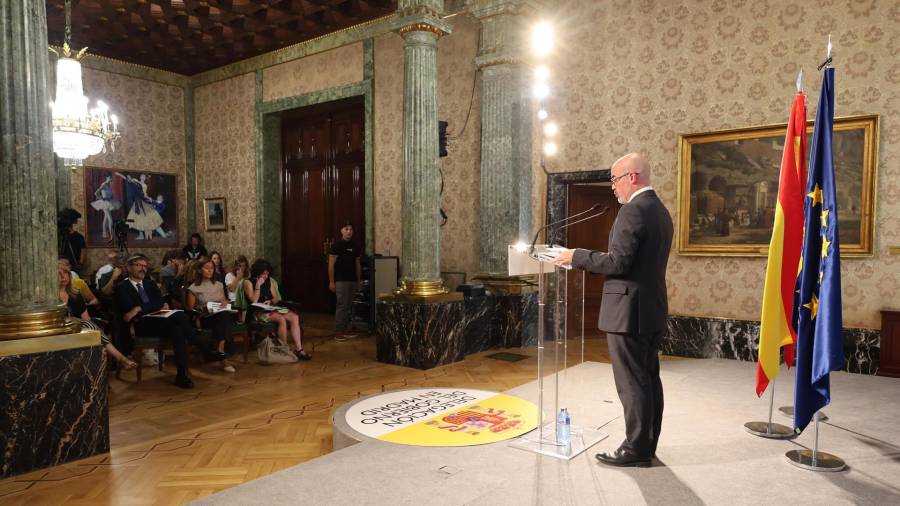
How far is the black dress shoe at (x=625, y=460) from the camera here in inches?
118

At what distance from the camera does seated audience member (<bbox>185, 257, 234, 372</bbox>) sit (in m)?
6.14

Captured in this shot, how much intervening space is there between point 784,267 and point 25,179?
178 inches

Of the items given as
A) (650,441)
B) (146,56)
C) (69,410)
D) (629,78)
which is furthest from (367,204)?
(650,441)

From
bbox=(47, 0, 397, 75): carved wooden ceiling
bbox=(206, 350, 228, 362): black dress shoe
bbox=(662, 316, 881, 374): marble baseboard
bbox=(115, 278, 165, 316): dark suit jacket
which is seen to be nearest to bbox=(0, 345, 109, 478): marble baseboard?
bbox=(115, 278, 165, 316): dark suit jacket

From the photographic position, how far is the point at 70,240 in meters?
8.34

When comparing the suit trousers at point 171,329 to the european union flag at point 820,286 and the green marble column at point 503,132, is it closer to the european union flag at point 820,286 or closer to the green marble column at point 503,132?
the green marble column at point 503,132

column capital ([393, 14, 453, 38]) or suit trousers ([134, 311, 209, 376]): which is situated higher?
column capital ([393, 14, 453, 38])

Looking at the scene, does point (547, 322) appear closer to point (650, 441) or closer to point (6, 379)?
point (650, 441)

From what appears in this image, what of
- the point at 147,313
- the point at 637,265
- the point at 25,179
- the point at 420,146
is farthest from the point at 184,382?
the point at 637,265

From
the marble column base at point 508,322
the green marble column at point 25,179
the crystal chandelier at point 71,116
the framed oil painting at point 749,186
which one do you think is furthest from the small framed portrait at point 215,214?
the framed oil painting at point 749,186

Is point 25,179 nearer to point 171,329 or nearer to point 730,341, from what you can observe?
point 171,329

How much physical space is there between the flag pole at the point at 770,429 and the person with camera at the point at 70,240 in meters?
8.08

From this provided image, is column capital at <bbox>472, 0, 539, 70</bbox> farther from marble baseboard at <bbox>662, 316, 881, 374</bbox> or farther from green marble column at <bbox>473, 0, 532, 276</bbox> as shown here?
marble baseboard at <bbox>662, 316, 881, 374</bbox>

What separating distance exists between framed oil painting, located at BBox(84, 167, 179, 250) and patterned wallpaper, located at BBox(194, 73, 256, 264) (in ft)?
1.97
